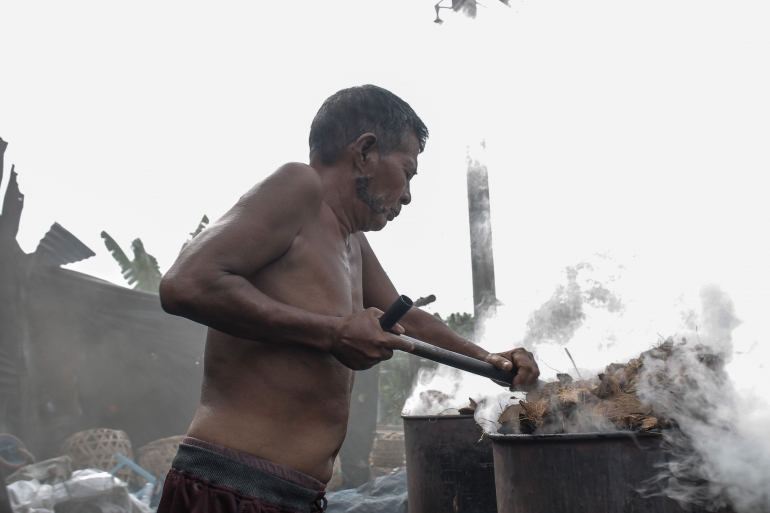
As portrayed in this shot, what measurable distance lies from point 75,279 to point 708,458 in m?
8.70

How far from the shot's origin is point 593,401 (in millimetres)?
2234

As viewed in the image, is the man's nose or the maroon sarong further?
the man's nose

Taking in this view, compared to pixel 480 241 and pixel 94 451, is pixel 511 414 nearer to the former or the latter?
pixel 480 241

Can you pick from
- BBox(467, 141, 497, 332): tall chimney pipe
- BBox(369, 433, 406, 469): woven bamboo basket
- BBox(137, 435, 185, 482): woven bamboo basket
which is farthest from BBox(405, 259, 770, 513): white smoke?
BBox(137, 435, 185, 482): woven bamboo basket

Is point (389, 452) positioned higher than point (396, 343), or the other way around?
point (396, 343)

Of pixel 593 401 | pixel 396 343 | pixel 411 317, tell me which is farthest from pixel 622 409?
pixel 396 343

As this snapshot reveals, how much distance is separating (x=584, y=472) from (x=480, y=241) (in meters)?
4.24

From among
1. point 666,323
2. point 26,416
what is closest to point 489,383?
point 666,323

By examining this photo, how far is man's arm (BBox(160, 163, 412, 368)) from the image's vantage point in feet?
4.52

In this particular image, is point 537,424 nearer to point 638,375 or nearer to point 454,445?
point 638,375

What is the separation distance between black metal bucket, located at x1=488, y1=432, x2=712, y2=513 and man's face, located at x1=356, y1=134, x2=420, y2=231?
0.96 metres

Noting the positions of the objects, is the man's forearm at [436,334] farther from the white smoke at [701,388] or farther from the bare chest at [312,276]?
the bare chest at [312,276]

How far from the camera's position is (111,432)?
766 centimetres

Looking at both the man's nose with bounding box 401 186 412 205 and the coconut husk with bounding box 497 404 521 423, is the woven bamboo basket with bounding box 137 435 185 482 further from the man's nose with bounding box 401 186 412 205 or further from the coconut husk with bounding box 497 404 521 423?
the man's nose with bounding box 401 186 412 205
